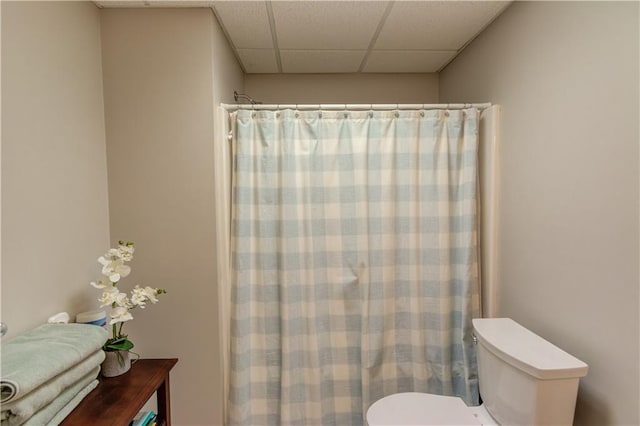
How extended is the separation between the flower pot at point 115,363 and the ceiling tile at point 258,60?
170 centimetres

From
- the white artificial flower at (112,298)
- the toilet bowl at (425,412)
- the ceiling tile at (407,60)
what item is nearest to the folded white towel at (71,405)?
the white artificial flower at (112,298)

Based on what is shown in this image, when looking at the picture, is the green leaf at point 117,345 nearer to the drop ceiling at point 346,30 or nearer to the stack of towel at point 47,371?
the stack of towel at point 47,371

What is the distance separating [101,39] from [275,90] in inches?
44.4

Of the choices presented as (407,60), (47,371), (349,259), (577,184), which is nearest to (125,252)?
(47,371)

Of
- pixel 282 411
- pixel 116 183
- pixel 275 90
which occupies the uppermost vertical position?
pixel 275 90

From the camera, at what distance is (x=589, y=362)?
1098mm

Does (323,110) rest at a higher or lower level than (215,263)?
higher

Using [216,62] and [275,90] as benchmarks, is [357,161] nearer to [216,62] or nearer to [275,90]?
[216,62]

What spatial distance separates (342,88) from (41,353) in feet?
7.17

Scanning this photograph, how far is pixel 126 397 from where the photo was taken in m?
1.06

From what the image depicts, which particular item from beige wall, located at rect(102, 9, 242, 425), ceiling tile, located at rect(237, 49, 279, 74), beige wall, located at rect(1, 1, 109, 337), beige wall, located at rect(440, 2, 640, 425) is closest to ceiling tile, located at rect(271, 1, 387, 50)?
ceiling tile, located at rect(237, 49, 279, 74)

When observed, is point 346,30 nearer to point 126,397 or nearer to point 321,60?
point 321,60

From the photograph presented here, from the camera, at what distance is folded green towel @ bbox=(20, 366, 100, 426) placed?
2.64 feet

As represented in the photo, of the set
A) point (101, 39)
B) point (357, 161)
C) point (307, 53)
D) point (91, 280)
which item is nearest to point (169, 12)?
point (101, 39)
